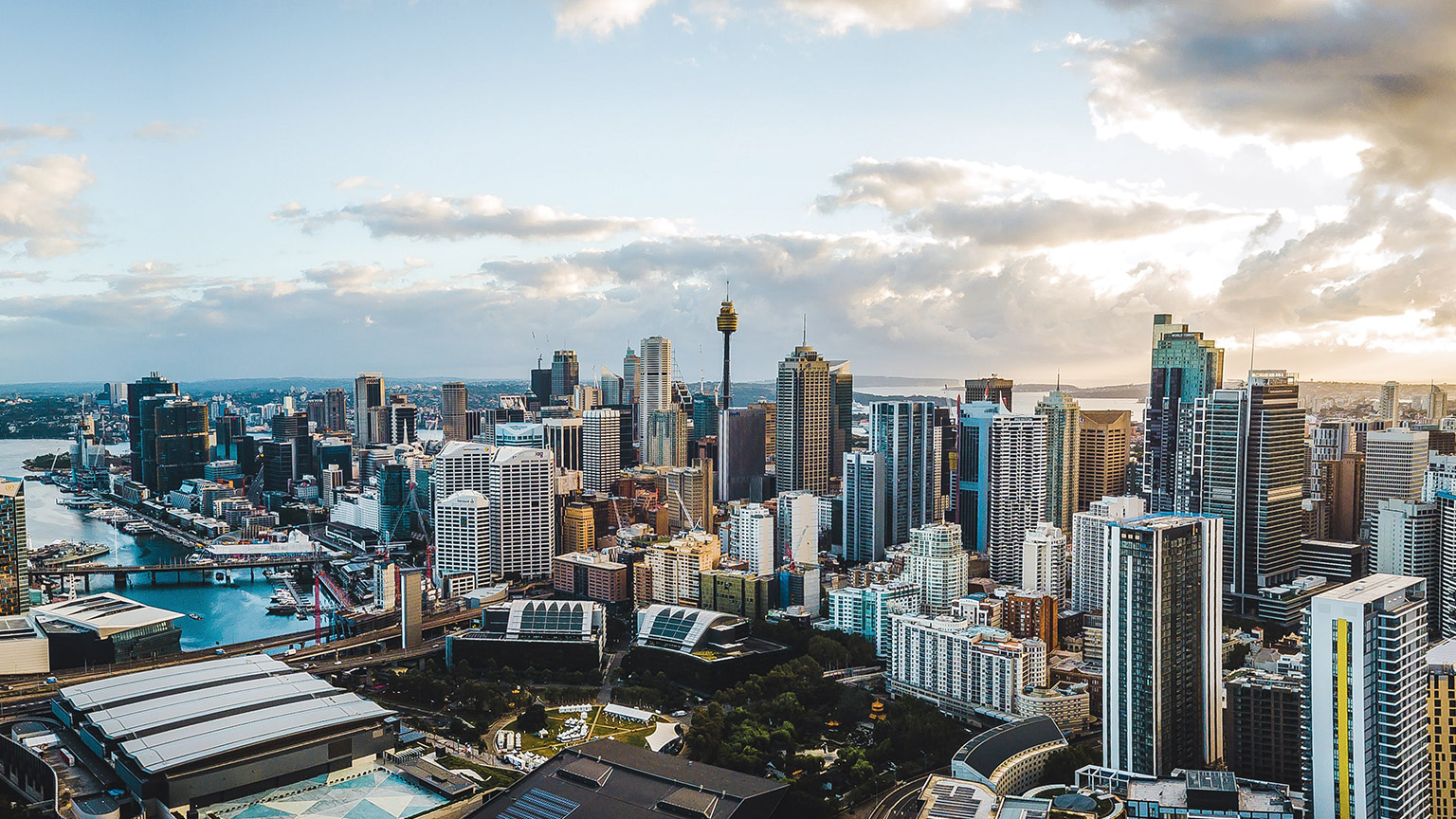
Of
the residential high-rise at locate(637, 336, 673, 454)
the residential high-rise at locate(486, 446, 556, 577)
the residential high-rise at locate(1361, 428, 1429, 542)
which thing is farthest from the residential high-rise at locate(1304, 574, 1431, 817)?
the residential high-rise at locate(637, 336, 673, 454)

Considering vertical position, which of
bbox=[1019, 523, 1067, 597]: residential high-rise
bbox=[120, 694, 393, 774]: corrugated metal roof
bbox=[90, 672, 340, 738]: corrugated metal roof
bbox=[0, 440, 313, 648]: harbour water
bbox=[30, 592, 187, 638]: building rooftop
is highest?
bbox=[1019, 523, 1067, 597]: residential high-rise

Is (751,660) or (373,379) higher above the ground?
(373,379)

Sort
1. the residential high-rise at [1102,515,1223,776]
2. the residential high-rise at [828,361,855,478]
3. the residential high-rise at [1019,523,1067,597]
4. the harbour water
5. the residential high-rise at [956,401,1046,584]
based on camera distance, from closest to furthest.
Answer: the residential high-rise at [1102,515,1223,776], the residential high-rise at [1019,523,1067,597], the residential high-rise at [956,401,1046,584], the harbour water, the residential high-rise at [828,361,855,478]

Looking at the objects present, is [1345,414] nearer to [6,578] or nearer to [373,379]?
[6,578]

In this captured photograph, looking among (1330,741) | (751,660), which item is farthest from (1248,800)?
(751,660)

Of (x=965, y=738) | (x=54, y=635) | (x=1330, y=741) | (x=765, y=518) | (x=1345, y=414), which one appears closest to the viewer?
(x=1330, y=741)

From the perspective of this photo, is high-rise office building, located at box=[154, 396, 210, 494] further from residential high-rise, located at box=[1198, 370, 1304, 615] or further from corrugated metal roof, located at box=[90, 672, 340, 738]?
residential high-rise, located at box=[1198, 370, 1304, 615]

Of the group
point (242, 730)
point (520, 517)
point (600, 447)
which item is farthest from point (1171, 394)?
point (242, 730)
